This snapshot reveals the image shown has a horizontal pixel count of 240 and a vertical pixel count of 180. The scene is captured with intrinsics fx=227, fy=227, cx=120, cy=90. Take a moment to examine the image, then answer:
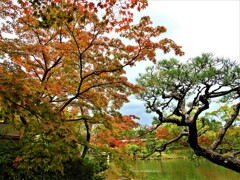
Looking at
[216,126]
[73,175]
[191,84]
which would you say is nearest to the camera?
[191,84]

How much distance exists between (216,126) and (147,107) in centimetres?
215

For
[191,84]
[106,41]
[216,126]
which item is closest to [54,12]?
[106,41]

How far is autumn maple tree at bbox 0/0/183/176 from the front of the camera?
335 centimetres

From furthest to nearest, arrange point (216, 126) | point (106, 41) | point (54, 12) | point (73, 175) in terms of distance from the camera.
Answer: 1. point (73, 175)
2. point (216, 126)
3. point (106, 41)
4. point (54, 12)

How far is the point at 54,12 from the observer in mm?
2924

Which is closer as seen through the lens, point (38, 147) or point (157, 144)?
point (38, 147)

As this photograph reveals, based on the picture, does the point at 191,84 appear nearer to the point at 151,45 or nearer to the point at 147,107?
the point at 147,107

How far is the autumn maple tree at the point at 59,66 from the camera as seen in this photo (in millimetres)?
3354

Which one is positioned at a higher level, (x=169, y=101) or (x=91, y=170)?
(x=169, y=101)

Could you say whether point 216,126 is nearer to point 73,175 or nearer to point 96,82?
point 96,82

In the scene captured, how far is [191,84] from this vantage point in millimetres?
6406

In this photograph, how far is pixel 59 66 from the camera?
7.82 meters

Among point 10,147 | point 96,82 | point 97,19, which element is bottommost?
point 10,147

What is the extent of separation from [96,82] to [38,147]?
7.21 feet
